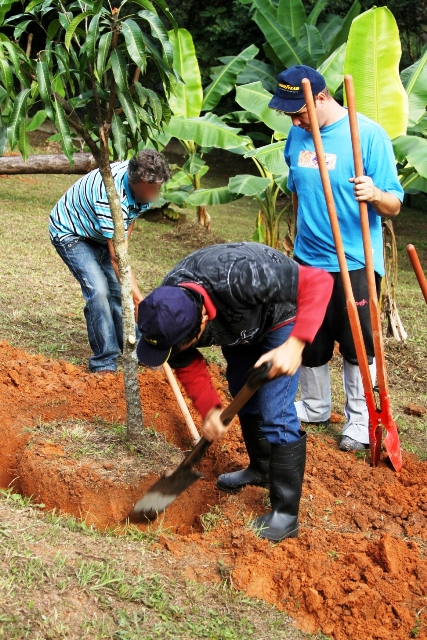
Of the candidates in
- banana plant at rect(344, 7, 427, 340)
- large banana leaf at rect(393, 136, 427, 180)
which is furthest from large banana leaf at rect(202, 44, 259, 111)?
large banana leaf at rect(393, 136, 427, 180)

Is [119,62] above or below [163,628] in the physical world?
above

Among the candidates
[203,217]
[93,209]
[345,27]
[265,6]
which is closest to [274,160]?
[93,209]

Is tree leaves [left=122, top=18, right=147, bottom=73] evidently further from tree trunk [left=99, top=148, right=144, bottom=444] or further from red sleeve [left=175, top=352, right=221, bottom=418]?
red sleeve [left=175, top=352, right=221, bottom=418]

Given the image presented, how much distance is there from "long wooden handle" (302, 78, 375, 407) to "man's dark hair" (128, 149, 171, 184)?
42.2 inches

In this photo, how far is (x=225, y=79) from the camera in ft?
34.9

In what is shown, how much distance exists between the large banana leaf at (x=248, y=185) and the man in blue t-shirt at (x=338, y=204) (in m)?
2.88

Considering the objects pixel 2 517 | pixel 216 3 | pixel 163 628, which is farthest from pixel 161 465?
pixel 216 3

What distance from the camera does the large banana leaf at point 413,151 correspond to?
246 inches

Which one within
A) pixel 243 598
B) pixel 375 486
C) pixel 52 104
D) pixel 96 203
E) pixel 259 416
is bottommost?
pixel 375 486

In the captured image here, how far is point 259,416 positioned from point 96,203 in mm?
2054

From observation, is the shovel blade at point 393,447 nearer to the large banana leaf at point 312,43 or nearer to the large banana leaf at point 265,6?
the large banana leaf at point 312,43

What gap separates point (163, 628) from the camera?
2.90 metres

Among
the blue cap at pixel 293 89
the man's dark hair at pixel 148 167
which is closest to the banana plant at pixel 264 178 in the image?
the man's dark hair at pixel 148 167

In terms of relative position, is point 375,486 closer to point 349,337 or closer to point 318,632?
point 349,337
